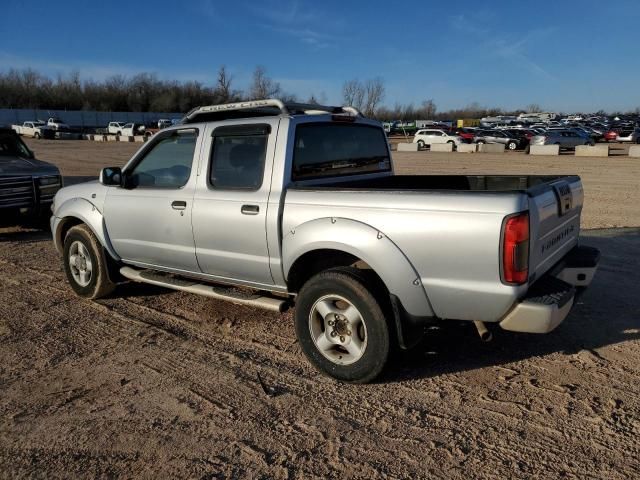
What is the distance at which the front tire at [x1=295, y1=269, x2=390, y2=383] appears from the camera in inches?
146

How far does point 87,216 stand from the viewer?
568 cm

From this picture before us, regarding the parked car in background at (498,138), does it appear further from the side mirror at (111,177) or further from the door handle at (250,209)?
the door handle at (250,209)

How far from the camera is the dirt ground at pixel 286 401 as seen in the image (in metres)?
3.02

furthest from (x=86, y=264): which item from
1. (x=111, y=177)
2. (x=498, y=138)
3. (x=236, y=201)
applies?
(x=498, y=138)

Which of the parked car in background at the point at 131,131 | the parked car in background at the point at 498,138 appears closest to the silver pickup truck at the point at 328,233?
the parked car in background at the point at 498,138

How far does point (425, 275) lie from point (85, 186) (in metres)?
4.02

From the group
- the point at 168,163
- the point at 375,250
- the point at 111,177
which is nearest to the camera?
the point at 375,250

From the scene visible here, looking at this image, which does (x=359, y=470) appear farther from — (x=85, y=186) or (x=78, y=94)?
(x=78, y=94)

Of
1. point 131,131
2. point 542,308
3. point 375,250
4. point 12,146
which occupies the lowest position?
point 542,308

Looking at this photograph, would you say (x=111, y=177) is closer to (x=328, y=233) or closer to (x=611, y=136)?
(x=328, y=233)

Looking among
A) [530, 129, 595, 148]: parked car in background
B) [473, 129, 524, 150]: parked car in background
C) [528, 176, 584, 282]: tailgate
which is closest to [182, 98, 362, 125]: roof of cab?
[528, 176, 584, 282]: tailgate

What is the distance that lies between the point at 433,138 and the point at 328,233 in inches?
1588

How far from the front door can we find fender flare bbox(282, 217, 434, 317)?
4.59ft

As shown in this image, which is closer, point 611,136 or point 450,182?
point 450,182
